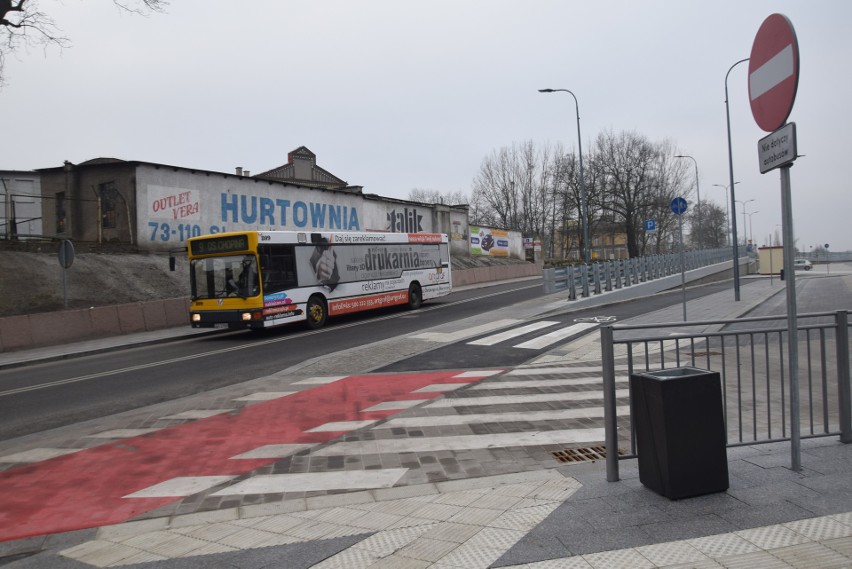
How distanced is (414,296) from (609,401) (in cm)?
1883

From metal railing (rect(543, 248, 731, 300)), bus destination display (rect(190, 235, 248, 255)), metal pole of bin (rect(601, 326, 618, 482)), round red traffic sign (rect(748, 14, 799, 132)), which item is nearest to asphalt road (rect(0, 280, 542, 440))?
bus destination display (rect(190, 235, 248, 255))

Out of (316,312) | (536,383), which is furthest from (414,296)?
(536,383)

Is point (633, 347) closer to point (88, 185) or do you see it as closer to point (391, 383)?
point (391, 383)

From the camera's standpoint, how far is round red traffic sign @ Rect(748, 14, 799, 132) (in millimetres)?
3926

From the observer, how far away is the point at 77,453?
6375mm

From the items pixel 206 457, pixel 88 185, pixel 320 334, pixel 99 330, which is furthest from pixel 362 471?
pixel 88 185

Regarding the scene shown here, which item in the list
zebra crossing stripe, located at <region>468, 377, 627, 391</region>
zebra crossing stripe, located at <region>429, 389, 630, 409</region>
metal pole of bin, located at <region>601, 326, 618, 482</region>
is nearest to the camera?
metal pole of bin, located at <region>601, 326, 618, 482</region>

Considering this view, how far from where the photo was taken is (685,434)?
3992mm

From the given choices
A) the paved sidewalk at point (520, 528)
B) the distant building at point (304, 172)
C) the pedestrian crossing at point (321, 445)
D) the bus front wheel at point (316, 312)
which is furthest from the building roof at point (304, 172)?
the paved sidewalk at point (520, 528)

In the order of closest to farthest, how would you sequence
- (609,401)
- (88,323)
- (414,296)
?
(609,401) → (88,323) → (414,296)

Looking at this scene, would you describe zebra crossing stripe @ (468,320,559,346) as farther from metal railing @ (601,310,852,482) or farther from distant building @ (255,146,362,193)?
distant building @ (255,146,362,193)

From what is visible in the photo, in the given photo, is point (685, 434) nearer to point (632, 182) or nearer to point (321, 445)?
point (321, 445)

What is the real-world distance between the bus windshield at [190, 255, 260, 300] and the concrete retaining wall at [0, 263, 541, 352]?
139 inches

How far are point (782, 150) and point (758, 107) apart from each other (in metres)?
0.47
